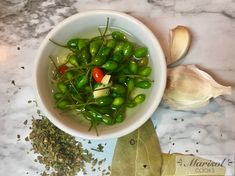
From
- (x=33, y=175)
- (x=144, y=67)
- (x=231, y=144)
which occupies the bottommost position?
(x=33, y=175)

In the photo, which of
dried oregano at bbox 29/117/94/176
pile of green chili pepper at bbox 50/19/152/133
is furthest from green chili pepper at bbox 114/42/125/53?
dried oregano at bbox 29/117/94/176

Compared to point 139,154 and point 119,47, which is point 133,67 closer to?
point 119,47

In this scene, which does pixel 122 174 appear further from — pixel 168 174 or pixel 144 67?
pixel 144 67

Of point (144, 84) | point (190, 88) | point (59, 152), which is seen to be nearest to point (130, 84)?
point (144, 84)

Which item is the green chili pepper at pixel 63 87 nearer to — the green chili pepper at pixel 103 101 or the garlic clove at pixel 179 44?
the green chili pepper at pixel 103 101

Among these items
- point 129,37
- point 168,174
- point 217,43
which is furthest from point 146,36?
point 168,174
